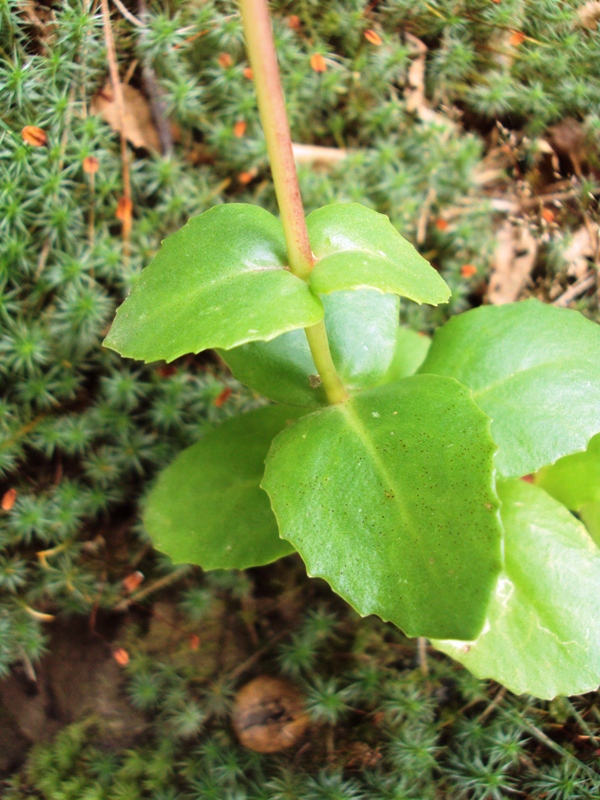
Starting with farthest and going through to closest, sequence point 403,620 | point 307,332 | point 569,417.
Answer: point 569,417, point 307,332, point 403,620

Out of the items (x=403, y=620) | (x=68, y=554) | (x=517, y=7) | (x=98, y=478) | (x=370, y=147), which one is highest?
(x=517, y=7)

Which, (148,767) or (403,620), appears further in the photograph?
(148,767)

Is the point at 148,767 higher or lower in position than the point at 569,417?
lower

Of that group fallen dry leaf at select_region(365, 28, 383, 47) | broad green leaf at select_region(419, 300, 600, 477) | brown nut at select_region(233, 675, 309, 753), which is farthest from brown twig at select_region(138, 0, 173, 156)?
brown nut at select_region(233, 675, 309, 753)

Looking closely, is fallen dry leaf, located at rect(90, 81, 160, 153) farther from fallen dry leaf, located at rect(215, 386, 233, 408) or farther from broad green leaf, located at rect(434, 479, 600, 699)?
broad green leaf, located at rect(434, 479, 600, 699)

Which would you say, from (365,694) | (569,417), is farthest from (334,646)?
(569,417)

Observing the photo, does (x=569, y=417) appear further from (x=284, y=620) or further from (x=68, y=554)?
(x=68, y=554)

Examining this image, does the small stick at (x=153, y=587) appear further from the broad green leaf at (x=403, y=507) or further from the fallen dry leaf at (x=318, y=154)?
the fallen dry leaf at (x=318, y=154)
